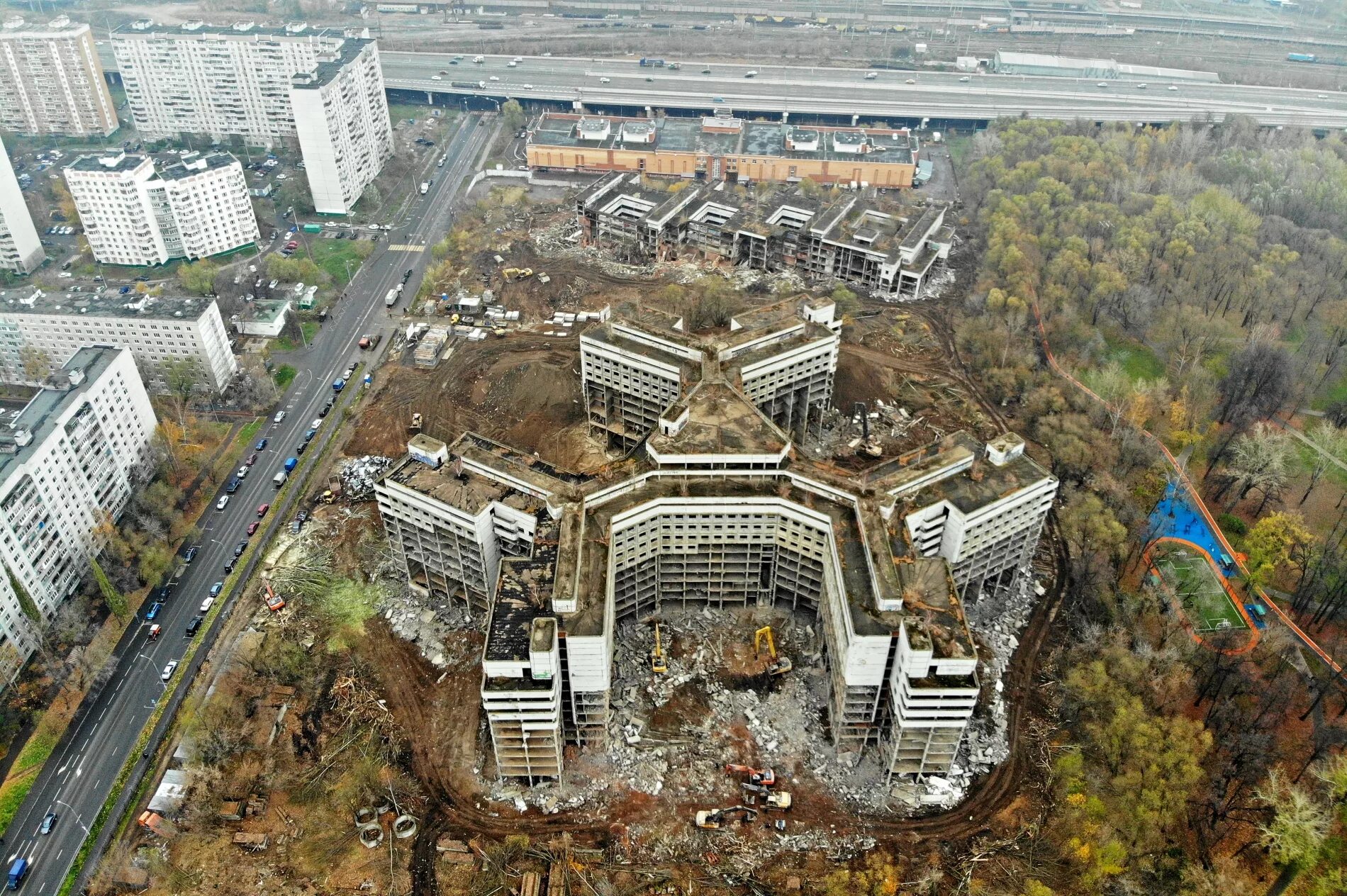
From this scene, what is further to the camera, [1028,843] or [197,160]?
[197,160]

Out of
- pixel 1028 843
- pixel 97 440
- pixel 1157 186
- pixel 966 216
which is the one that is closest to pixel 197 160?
pixel 97 440

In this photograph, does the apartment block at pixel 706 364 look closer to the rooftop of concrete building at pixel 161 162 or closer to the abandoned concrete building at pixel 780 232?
the abandoned concrete building at pixel 780 232

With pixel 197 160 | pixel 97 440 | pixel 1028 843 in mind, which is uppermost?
pixel 197 160

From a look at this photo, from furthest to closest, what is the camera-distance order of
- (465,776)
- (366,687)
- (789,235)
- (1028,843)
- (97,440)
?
(789,235), (97,440), (366,687), (465,776), (1028,843)

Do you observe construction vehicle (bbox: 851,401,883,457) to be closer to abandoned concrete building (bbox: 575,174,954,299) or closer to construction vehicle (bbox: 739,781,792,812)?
abandoned concrete building (bbox: 575,174,954,299)

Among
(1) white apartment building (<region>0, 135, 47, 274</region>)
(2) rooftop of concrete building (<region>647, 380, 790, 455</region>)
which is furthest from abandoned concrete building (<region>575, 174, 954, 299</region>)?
(1) white apartment building (<region>0, 135, 47, 274</region>)

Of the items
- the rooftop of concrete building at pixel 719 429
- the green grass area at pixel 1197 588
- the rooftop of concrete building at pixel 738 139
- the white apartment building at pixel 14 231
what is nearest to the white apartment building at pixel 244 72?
the rooftop of concrete building at pixel 738 139

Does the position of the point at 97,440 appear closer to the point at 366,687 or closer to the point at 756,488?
the point at 366,687
